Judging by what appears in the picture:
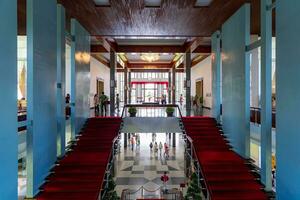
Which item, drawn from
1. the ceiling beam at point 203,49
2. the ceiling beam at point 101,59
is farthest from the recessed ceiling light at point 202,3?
the ceiling beam at point 101,59

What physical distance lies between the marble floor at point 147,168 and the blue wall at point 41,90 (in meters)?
4.37

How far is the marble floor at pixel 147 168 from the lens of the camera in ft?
38.3

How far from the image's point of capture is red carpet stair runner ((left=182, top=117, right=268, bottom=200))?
6926 millimetres

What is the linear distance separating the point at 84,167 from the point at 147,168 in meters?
6.66

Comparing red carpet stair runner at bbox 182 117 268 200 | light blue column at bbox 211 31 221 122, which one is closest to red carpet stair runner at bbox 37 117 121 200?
red carpet stair runner at bbox 182 117 268 200

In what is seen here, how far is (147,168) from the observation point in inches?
569

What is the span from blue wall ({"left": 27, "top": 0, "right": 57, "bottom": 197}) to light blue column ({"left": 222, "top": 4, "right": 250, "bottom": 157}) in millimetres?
5729

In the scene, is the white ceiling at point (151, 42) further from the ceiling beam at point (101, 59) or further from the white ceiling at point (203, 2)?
the white ceiling at point (203, 2)

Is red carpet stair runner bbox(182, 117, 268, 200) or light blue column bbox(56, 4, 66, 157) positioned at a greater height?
light blue column bbox(56, 4, 66, 157)

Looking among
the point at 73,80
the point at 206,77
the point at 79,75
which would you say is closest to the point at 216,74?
→ the point at 79,75

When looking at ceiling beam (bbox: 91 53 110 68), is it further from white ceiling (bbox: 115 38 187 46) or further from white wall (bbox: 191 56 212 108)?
white wall (bbox: 191 56 212 108)

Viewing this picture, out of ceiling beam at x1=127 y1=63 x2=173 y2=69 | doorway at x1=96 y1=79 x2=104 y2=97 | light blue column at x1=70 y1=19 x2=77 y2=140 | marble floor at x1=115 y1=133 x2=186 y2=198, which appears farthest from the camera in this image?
ceiling beam at x1=127 y1=63 x2=173 y2=69
